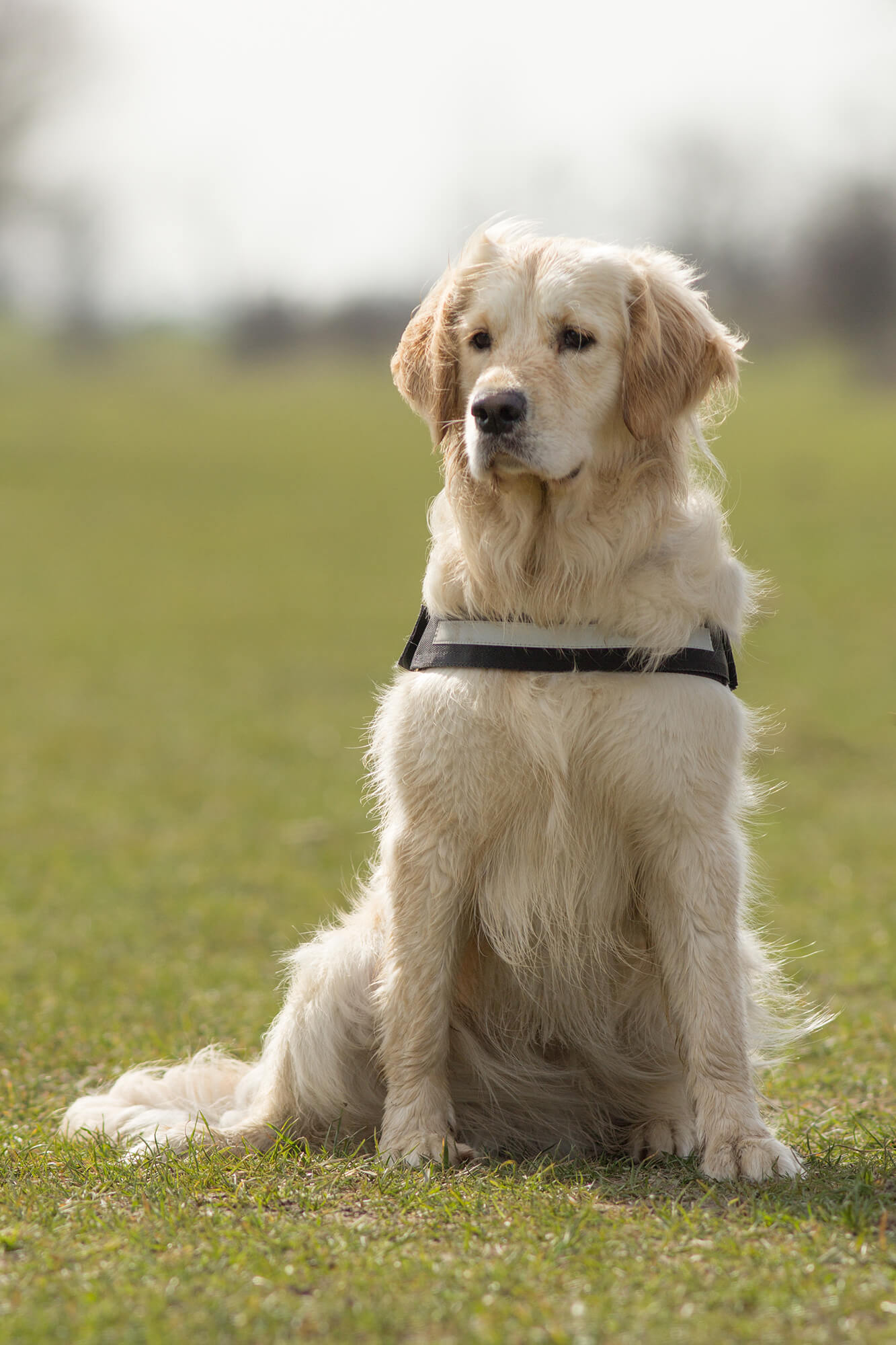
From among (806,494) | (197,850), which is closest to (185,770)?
(197,850)

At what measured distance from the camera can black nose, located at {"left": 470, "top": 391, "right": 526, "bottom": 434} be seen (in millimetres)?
3369

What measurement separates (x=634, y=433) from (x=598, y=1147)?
1.88 meters

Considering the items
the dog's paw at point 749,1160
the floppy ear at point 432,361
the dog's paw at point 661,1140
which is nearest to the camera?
the dog's paw at point 749,1160

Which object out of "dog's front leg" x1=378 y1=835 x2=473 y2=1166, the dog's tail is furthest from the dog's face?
the dog's tail

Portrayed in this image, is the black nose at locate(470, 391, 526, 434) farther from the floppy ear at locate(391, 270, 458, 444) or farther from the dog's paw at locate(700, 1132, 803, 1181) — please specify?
the dog's paw at locate(700, 1132, 803, 1181)

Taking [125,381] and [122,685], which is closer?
[122,685]

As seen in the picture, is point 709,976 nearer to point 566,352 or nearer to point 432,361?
point 566,352

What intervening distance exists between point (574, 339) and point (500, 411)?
1.04ft

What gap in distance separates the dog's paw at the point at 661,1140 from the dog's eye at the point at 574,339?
2.01m

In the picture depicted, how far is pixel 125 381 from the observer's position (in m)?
50.2

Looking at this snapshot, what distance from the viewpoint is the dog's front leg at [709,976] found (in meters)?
3.39

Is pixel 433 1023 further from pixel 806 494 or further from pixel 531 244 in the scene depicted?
pixel 806 494

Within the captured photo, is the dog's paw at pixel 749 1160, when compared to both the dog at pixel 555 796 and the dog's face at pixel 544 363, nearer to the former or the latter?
the dog at pixel 555 796

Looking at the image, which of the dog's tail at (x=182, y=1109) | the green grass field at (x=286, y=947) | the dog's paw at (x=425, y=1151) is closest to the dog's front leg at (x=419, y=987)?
the dog's paw at (x=425, y=1151)
